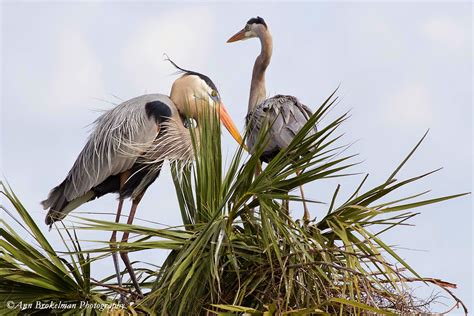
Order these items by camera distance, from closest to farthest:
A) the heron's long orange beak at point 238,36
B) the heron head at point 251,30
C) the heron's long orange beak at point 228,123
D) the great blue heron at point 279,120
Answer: the great blue heron at point 279,120 < the heron's long orange beak at point 228,123 < the heron head at point 251,30 < the heron's long orange beak at point 238,36

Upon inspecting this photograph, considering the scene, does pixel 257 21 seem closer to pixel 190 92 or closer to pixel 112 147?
pixel 190 92

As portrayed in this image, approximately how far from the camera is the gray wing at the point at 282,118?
5.86 metres

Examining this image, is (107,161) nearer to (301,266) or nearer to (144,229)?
(144,229)

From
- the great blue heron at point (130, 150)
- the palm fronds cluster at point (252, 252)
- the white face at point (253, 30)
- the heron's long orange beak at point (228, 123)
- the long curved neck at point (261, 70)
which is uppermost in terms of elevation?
the white face at point (253, 30)

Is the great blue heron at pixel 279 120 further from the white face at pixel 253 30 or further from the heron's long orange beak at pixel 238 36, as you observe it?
the heron's long orange beak at pixel 238 36

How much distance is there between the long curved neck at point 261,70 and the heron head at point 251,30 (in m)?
0.16

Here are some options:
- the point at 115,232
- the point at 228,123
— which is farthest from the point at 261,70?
the point at 115,232

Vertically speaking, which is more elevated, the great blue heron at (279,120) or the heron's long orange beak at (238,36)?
the heron's long orange beak at (238,36)

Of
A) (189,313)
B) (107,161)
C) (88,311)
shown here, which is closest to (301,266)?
(189,313)

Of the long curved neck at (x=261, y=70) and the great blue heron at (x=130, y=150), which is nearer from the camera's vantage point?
the great blue heron at (x=130, y=150)

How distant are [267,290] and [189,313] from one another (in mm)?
387

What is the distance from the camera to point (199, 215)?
14.1ft

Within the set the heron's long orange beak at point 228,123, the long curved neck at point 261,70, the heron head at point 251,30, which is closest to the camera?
the heron's long orange beak at point 228,123

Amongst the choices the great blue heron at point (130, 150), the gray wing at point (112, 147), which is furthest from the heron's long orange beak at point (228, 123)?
the gray wing at point (112, 147)
